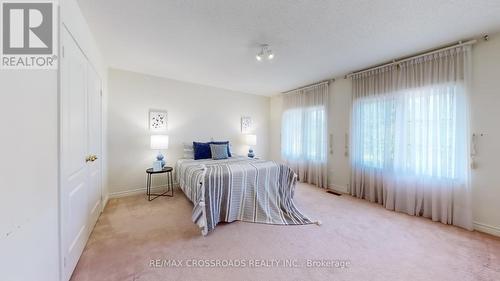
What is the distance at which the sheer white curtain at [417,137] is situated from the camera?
2.54 m

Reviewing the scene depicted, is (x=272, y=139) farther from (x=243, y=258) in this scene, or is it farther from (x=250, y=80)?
(x=243, y=258)

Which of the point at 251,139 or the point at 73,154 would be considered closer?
the point at 73,154

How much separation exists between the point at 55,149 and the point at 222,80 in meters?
3.37

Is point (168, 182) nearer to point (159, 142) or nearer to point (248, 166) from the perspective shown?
point (159, 142)

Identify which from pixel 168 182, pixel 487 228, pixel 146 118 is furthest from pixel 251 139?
pixel 487 228

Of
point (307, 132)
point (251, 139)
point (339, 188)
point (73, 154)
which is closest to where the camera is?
point (73, 154)

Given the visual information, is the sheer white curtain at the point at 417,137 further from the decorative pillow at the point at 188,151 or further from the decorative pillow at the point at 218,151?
the decorative pillow at the point at 188,151

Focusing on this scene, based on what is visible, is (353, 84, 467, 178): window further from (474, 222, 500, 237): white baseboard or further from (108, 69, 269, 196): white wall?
(108, 69, 269, 196): white wall

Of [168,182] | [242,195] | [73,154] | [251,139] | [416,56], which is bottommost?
[168,182]

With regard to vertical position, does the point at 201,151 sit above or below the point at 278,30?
below

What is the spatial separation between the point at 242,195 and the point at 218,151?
1.56 meters

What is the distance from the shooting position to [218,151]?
4.07 metres

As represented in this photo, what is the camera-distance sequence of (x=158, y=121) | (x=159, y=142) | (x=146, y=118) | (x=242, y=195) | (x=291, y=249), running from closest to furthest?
1. (x=291, y=249)
2. (x=242, y=195)
3. (x=159, y=142)
4. (x=146, y=118)
5. (x=158, y=121)

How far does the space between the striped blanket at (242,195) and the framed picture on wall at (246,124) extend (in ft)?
8.01
